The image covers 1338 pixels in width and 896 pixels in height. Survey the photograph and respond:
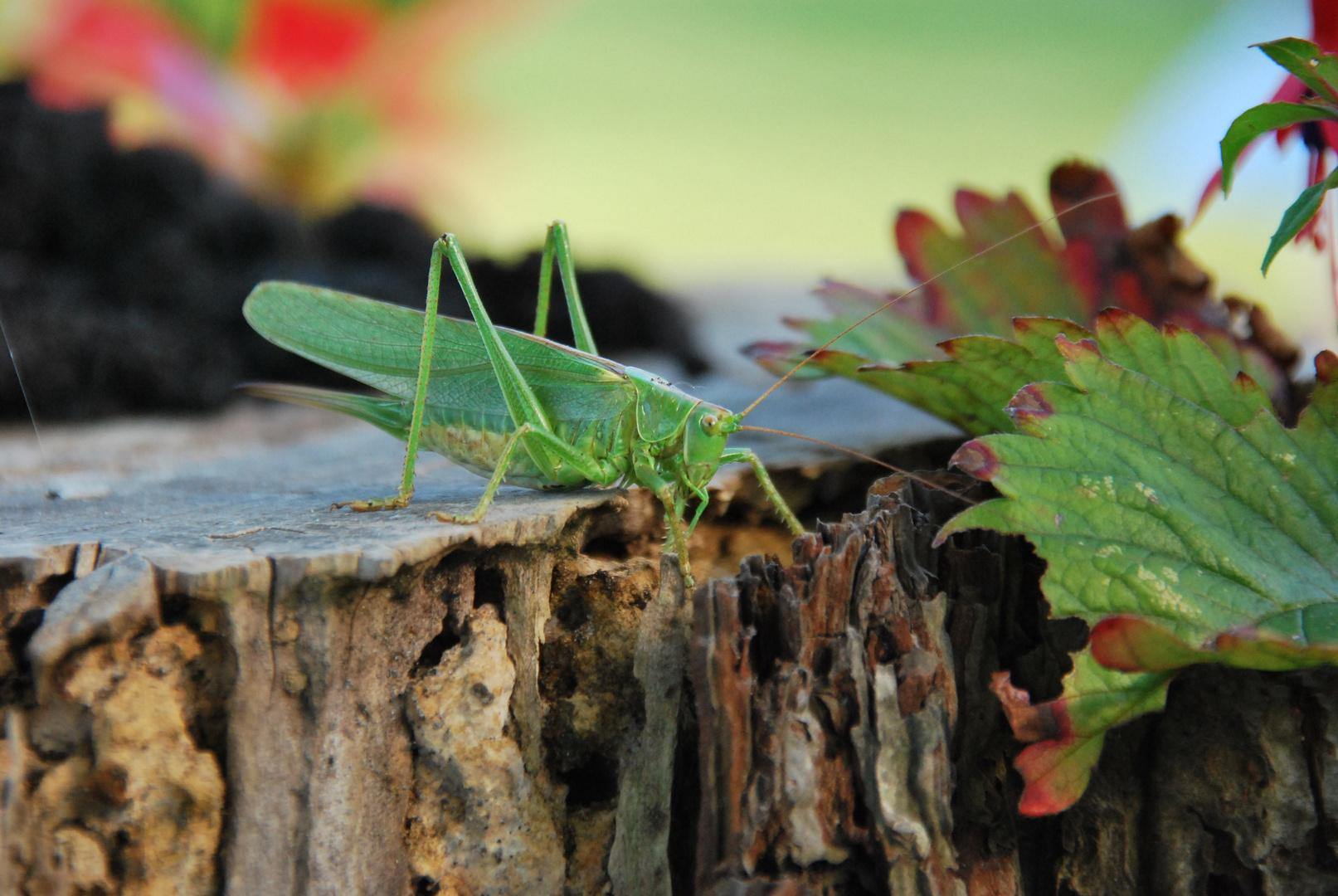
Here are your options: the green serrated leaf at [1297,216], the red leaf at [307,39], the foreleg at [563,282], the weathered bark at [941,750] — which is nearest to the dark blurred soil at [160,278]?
the foreleg at [563,282]

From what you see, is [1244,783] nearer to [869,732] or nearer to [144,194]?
[869,732]

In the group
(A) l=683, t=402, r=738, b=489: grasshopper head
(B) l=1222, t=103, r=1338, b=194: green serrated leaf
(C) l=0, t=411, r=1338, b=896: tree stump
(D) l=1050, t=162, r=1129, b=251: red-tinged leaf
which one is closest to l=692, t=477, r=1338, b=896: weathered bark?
(C) l=0, t=411, r=1338, b=896: tree stump

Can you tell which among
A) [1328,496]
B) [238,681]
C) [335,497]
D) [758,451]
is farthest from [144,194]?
[1328,496]

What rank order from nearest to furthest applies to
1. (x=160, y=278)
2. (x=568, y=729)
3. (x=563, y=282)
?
(x=568, y=729) → (x=563, y=282) → (x=160, y=278)

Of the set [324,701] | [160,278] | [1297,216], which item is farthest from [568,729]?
[160,278]

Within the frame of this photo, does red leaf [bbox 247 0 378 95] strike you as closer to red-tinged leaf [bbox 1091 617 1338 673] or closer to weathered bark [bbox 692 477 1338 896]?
weathered bark [bbox 692 477 1338 896]

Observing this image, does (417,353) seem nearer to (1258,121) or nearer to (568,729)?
(568,729)

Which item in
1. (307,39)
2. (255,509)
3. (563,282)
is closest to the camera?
(255,509)
